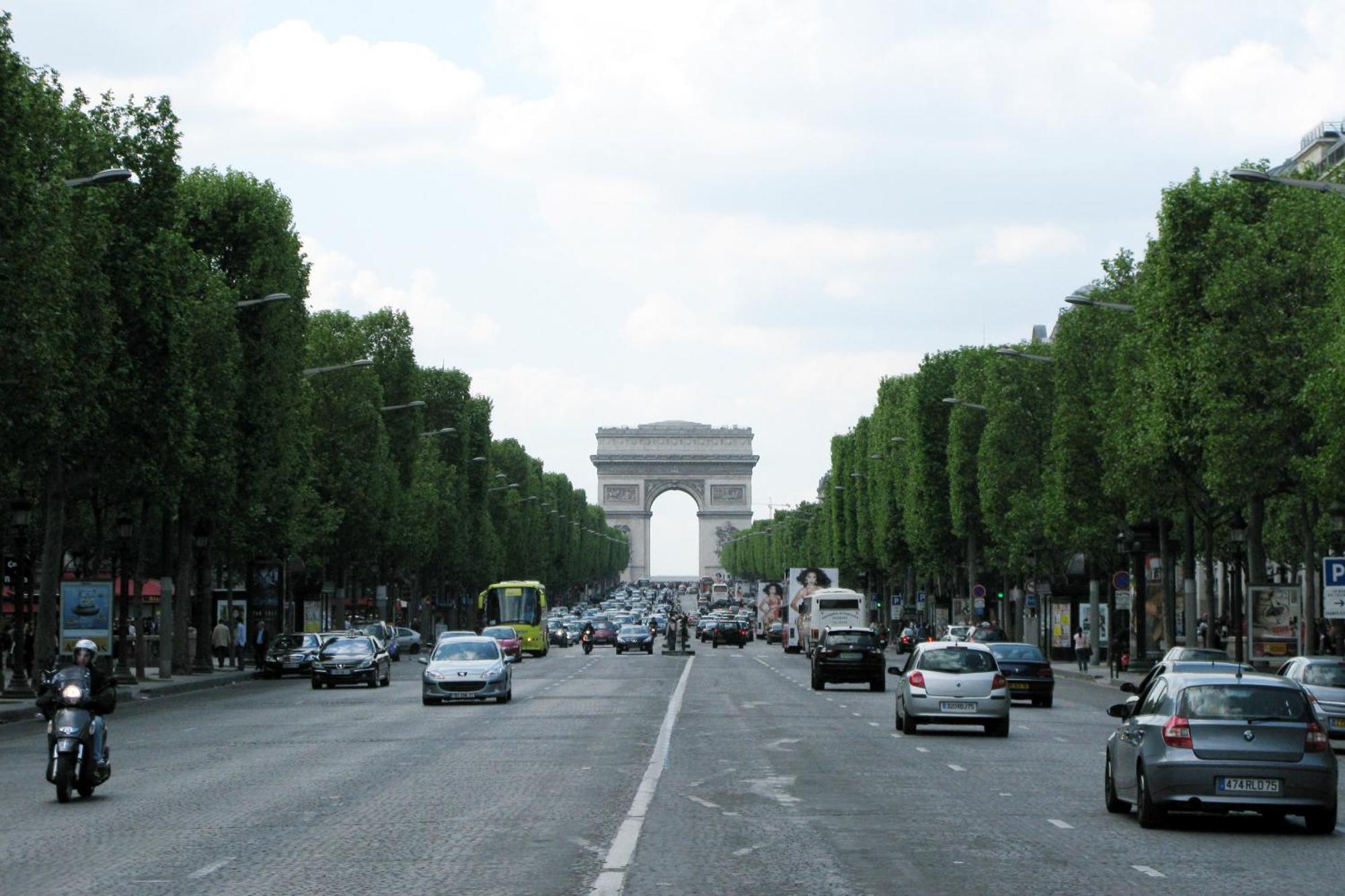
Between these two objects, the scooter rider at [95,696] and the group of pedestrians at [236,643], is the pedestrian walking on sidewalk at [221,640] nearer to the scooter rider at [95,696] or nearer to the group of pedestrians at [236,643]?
the group of pedestrians at [236,643]

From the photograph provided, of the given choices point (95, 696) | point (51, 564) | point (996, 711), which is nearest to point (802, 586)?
point (51, 564)

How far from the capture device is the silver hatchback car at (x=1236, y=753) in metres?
17.6

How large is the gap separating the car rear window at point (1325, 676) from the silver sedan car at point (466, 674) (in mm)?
18432

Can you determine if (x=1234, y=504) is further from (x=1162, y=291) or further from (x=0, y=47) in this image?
(x=0, y=47)

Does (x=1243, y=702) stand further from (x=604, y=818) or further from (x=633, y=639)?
(x=633, y=639)

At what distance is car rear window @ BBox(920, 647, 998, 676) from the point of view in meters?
32.9


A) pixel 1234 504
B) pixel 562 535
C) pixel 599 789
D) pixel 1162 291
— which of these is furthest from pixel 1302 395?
pixel 562 535

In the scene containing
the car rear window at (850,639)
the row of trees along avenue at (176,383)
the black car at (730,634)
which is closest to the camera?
the row of trees along avenue at (176,383)

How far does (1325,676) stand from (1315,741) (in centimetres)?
1410

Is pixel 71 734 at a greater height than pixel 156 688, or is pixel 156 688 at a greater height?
pixel 71 734

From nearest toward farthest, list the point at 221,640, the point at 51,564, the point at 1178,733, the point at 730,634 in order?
the point at 1178,733 → the point at 51,564 → the point at 221,640 → the point at 730,634

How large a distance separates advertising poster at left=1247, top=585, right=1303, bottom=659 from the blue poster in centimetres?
2492

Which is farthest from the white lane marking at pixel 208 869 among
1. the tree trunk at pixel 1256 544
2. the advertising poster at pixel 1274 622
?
the tree trunk at pixel 1256 544

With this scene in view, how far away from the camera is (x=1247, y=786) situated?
17625 millimetres
